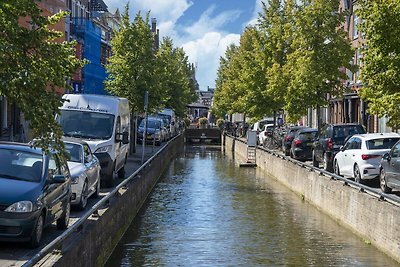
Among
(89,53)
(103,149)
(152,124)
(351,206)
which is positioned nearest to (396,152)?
(351,206)

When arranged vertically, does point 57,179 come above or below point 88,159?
below

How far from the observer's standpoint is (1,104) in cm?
4416

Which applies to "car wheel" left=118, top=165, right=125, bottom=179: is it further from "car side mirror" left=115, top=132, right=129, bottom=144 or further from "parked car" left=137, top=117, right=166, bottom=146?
"parked car" left=137, top=117, right=166, bottom=146

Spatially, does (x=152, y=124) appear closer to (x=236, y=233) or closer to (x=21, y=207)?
(x=236, y=233)

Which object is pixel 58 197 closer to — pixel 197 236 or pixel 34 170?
pixel 34 170

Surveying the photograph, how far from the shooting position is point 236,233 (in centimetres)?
1784

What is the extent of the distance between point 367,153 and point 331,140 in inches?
234

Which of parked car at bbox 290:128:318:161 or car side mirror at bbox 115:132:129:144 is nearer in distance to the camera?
car side mirror at bbox 115:132:129:144

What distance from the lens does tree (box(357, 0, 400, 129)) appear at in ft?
57.7

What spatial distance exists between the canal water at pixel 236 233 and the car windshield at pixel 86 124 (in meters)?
2.50

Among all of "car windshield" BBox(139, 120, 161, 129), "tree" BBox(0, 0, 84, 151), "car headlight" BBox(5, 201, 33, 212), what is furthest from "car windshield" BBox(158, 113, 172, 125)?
"tree" BBox(0, 0, 84, 151)

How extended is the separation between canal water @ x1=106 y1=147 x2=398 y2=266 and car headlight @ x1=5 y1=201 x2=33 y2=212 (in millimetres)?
3887

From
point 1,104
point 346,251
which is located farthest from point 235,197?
point 1,104

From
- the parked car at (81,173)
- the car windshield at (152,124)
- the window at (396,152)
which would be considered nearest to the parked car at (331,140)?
the window at (396,152)
